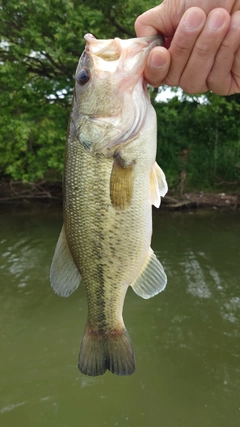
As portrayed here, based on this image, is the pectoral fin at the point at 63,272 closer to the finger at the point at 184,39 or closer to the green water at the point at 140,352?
the finger at the point at 184,39

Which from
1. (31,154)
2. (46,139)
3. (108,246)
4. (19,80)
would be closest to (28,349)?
(108,246)

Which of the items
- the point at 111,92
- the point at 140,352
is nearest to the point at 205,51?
the point at 111,92

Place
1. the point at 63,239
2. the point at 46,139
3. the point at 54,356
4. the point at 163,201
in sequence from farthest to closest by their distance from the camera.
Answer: the point at 163,201, the point at 46,139, the point at 54,356, the point at 63,239

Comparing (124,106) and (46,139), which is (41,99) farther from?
(124,106)

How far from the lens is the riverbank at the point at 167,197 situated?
12.3m

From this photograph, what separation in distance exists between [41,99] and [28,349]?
816 cm

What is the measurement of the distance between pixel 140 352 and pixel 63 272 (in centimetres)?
370

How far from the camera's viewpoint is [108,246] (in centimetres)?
188

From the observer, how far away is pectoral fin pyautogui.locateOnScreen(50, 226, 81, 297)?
1959 mm

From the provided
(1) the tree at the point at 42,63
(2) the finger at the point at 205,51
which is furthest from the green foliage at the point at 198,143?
(2) the finger at the point at 205,51

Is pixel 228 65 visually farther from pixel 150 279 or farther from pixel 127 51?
pixel 150 279

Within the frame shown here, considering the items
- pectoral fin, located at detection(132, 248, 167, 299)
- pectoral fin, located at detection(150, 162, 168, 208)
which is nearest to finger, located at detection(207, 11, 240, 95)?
pectoral fin, located at detection(150, 162, 168, 208)

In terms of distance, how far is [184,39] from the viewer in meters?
1.67

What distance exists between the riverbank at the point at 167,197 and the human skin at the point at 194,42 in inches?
407
